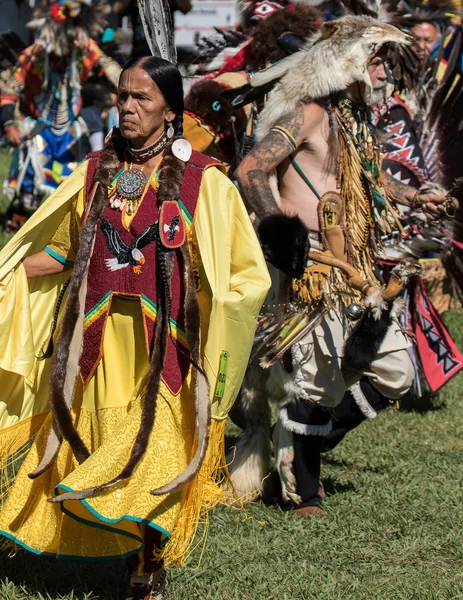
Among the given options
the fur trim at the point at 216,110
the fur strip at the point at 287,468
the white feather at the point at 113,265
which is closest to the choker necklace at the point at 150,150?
the white feather at the point at 113,265

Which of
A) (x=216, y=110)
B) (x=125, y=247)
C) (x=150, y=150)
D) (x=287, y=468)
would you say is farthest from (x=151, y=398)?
(x=216, y=110)

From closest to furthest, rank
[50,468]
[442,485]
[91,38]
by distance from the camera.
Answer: [50,468] < [442,485] < [91,38]

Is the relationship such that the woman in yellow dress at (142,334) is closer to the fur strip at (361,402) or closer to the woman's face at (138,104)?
the woman's face at (138,104)

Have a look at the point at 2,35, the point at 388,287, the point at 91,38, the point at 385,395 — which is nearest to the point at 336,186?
the point at 388,287

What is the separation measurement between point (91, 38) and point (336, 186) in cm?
590

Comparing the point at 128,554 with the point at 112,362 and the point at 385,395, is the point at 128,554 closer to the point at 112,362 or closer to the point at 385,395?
the point at 112,362

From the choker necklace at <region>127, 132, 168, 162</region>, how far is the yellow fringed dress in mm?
176

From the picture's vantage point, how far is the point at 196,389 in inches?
131

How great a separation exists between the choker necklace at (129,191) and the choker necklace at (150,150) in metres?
0.06

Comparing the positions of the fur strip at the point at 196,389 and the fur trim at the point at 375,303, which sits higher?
the fur strip at the point at 196,389

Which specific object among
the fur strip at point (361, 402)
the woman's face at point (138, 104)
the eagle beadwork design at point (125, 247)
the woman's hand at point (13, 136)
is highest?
the woman's face at point (138, 104)

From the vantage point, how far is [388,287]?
4156 millimetres

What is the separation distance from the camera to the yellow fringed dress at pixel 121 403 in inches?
128

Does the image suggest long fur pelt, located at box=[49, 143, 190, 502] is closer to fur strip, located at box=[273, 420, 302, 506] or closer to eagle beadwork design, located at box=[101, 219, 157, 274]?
eagle beadwork design, located at box=[101, 219, 157, 274]
